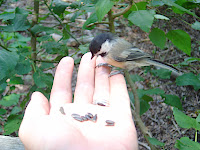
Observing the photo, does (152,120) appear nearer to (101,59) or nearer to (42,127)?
(101,59)

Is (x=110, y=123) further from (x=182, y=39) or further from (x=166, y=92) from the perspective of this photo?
(x=166, y=92)

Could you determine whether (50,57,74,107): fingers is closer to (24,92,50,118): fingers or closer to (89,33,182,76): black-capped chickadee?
(24,92,50,118): fingers

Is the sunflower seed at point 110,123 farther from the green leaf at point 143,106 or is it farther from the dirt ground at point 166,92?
the dirt ground at point 166,92

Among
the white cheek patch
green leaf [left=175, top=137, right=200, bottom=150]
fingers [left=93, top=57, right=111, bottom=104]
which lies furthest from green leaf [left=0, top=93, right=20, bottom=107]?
green leaf [left=175, top=137, right=200, bottom=150]

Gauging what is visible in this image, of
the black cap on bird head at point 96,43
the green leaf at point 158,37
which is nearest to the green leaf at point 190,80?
the green leaf at point 158,37

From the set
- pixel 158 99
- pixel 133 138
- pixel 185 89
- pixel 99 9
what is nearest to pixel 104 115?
pixel 133 138
